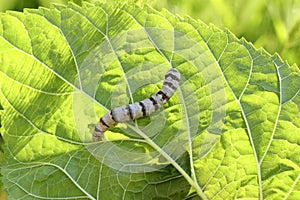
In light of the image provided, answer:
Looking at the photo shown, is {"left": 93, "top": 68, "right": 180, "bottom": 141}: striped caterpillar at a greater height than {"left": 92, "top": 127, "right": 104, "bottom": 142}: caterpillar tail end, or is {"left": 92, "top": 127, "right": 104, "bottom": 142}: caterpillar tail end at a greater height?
{"left": 93, "top": 68, "right": 180, "bottom": 141}: striped caterpillar

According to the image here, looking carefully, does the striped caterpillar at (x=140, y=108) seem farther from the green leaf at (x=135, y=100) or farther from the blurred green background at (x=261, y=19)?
the blurred green background at (x=261, y=19)

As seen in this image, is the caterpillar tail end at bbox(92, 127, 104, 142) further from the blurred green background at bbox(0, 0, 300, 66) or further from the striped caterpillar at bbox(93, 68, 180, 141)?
the blurred green background at bbox(0, 0, 300, 66)

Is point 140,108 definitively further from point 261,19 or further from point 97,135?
point 261,19

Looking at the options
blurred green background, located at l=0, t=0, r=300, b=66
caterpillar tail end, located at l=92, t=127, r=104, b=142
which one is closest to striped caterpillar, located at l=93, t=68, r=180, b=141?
caterpillar tail end, located at l=92, t=127, r=104, b=142

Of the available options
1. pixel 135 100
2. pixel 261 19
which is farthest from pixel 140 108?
pixel 261 19

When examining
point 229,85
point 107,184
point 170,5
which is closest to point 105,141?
point 107,184
